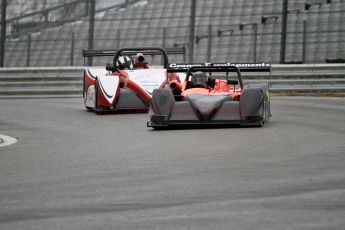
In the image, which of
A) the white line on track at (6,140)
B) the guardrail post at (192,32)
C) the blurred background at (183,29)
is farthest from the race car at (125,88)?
the blurred background at (183,29)

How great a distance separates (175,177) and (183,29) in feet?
50.1

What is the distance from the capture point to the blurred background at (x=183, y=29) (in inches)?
872

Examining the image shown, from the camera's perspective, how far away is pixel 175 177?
8.04 metres

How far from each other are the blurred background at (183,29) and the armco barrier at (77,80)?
35cm

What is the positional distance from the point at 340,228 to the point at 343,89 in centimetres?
1615

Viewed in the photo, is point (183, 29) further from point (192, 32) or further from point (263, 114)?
point (263, 114)

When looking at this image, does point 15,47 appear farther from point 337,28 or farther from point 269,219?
point 269,219

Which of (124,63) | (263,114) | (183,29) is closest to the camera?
(263,114)

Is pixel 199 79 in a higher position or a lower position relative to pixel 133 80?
higher

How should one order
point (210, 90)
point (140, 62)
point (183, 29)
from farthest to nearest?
point (183, 29), point (140, 62), point (210, 90)

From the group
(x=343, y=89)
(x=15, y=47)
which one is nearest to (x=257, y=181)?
(x=343, y=89)

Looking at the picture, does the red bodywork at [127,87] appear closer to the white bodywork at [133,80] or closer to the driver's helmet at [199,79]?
the white bodywork at [133,80]

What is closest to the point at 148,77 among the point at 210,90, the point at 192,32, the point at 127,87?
the point at 127,87

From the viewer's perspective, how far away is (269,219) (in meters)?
6.01
